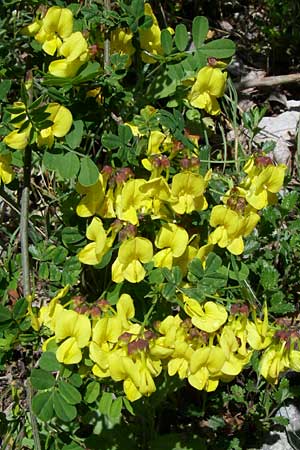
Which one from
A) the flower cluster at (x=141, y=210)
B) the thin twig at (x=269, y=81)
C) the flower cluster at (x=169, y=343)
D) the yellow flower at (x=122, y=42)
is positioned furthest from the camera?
the thin twig at (x=269, y=81)

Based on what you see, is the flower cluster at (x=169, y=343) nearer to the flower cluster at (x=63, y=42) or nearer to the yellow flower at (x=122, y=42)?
the flower cluster at (x=63, y=42)

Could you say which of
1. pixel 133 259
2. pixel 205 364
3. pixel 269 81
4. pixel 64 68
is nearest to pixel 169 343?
pixel 205 364

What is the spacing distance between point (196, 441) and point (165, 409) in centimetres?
21

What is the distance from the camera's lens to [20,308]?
1723mm

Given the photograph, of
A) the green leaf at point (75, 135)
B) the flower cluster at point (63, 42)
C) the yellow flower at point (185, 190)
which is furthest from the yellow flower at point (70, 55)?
the yellow flower at point (185, 190)

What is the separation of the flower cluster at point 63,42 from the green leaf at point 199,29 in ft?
1.02

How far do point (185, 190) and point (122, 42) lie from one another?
417mm

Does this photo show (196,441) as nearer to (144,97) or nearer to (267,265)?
(267,265)

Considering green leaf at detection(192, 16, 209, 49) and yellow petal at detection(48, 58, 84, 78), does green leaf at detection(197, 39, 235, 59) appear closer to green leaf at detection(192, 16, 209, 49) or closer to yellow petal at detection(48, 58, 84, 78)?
green leaf at detection(192, 16, 209, 49)

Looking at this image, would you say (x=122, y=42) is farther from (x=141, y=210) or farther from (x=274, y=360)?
(x=274, y=360)

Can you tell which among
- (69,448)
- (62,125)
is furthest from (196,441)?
(62,125)

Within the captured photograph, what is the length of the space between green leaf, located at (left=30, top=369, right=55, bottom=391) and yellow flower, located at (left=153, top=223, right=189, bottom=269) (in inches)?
12.4

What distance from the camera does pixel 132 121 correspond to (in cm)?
188

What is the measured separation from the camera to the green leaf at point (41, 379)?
168cm
